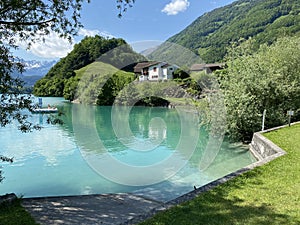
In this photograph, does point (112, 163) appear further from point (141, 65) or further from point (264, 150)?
point (141, 65)

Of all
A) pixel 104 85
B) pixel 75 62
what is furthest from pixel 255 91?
pixel 75 62

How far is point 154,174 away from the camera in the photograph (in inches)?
400

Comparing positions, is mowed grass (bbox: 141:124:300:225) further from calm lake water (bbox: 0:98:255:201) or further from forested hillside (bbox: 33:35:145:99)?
forested hillside (bbox: 33:35:145:99)

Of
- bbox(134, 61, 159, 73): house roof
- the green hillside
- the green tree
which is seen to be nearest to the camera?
the green tree

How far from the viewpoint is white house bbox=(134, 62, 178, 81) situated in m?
46.2

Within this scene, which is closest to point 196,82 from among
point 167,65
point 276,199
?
point 167,65

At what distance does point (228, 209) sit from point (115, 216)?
2400 millimetres

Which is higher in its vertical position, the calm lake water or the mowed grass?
the mowed grass

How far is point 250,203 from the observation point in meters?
4.69

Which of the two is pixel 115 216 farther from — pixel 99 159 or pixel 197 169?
pixel 99 159

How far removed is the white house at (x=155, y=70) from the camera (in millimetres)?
46188

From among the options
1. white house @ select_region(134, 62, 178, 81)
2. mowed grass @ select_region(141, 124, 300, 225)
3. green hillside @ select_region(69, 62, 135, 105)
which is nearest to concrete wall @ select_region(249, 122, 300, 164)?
mowed grass @ select_region(141, 124, 300, 225)

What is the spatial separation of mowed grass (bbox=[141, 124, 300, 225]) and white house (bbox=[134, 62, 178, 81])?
3903cm

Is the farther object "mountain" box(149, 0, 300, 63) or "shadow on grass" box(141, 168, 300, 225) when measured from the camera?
"mountain" box(149, 0, 300, 63)
